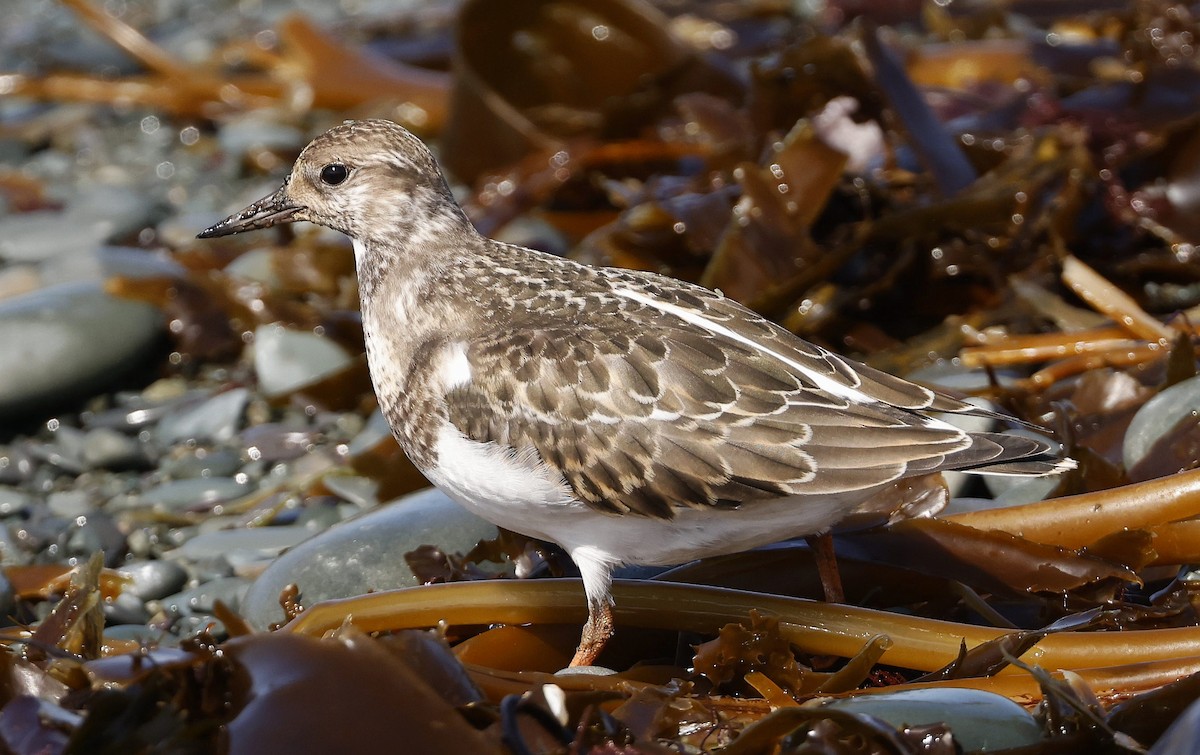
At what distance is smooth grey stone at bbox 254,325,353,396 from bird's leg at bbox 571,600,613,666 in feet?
6.94

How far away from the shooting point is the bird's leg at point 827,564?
3.05 m

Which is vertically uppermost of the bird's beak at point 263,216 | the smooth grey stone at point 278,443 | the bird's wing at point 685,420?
the bird's beak at point 263,216

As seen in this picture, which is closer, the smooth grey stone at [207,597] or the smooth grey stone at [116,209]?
the smooth grey stone at [207,597]

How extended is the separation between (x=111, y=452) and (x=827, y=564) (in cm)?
266

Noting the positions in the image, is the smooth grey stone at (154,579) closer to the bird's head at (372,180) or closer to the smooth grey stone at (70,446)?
the smooth grey stone at (70,446)

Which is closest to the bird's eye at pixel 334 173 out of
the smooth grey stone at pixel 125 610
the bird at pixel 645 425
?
the bird at pixel 645 425

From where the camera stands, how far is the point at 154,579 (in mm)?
3732

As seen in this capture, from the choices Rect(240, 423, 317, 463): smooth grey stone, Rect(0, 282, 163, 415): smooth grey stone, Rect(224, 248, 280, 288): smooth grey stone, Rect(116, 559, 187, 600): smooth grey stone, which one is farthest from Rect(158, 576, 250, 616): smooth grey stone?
Rect(224, 248, 280, 288): smooth grey stone

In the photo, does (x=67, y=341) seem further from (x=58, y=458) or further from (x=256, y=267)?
(x=256, y=267)

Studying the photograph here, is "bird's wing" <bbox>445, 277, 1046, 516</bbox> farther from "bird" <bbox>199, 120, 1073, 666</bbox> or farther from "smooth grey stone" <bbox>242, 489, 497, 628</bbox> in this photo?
"smooth grey stone" <bbox>242, 489, 497, 628</bbox>

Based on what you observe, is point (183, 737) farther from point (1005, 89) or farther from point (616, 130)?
point (1005, 89)

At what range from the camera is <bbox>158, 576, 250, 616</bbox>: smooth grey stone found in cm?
359

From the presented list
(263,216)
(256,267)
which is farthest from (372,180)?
(256,267)

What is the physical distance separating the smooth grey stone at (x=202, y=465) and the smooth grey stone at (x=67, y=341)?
536mm
